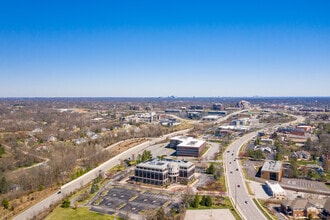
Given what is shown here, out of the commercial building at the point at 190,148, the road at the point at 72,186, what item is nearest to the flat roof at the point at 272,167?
the commercial building at the point at 190,148

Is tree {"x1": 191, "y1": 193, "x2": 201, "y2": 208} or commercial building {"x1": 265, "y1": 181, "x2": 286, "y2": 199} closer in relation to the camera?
tree {"x1": 191, "y1": 193, "x2": 201, "y2": 208}

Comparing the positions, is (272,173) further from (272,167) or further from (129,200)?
(129,200)

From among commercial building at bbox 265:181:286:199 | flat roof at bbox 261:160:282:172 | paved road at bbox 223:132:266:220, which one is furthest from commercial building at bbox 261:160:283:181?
commercial building at bbox 265:181:286:199

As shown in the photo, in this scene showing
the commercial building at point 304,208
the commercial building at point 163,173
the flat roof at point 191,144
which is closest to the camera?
the commercial building at point 304,208

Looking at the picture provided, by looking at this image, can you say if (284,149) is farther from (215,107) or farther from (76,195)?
(215,107)

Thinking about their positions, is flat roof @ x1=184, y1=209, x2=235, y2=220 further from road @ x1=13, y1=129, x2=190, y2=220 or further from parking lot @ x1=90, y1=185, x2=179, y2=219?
road @ x1=13, y1=129, x2=190, y2=220

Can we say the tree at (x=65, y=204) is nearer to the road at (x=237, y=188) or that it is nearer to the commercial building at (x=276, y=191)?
the road at (x=237, y=188)
